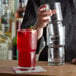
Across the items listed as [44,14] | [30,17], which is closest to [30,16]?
[30,17]

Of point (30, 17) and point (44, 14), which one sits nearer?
point (44, 14)

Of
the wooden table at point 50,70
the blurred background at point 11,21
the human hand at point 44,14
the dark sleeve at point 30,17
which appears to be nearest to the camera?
the wooden table at point 50,70

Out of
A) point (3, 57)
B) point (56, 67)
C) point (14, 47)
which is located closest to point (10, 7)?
point (14, 47)

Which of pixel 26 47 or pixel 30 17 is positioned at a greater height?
pixel 30 17

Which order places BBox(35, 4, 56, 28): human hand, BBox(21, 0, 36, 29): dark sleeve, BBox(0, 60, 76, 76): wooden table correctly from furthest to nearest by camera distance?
BBox(21, 0, 36, 29): dark sleeve → BBox(35, 4, 56, 28): human hand → BBox(0, 60, 76, 76): wooden table

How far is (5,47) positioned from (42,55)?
413 millimetres

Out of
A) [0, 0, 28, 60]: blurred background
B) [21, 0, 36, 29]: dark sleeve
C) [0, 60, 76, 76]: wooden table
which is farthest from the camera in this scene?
[0, 0, 28, 60]: blurred background

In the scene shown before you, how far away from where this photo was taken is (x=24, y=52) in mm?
1092

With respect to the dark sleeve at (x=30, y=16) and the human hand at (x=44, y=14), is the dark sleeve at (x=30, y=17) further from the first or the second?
the human hand at (x=44, y=14)

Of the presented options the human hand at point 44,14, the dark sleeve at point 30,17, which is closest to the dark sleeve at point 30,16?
the dark sleeve at point 30,17

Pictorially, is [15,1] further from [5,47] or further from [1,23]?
[5,47]

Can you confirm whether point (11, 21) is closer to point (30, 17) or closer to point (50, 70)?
point (30, 17)

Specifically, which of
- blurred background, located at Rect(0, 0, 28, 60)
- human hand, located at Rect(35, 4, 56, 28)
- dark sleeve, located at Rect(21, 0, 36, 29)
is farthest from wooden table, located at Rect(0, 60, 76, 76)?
blurred background, located at Rect(0, 0, 28, 60)

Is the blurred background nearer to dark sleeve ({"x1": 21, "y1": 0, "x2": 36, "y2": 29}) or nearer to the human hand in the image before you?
dark sleeve ({"x1": 21, "y1": 0, "x2": 36, "y2": 29})
